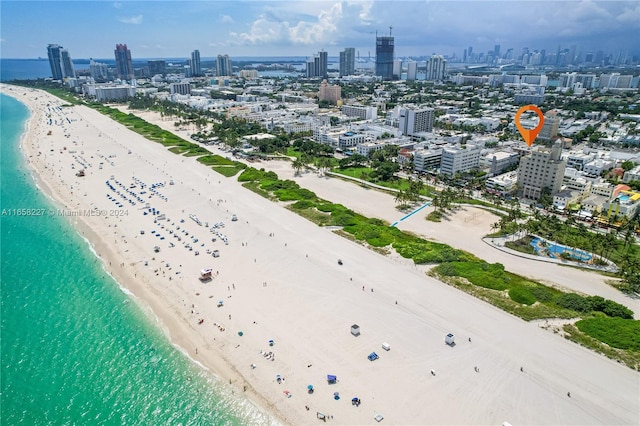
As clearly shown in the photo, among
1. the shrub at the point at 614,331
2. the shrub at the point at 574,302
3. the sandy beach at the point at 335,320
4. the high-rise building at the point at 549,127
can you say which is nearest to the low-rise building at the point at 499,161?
the sandy beach at the point at 335,320

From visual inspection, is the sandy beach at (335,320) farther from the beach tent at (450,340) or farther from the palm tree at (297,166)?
the palm tree at (297,166)

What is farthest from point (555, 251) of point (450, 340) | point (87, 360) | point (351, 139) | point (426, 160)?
point (351, 139)

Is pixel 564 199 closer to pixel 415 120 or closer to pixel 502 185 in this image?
pixel 502 185

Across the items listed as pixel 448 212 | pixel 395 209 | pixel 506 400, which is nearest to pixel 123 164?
pixel 395 209

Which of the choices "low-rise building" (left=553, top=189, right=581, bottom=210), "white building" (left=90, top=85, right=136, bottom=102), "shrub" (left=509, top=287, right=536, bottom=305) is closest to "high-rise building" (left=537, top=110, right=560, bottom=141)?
"low-rise building" (left=553, top=189, right=581, bottom=210)

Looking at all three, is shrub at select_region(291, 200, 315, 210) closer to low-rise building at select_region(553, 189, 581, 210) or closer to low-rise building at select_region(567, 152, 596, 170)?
low-rise building at select_region(553, 189, 581, 210)
